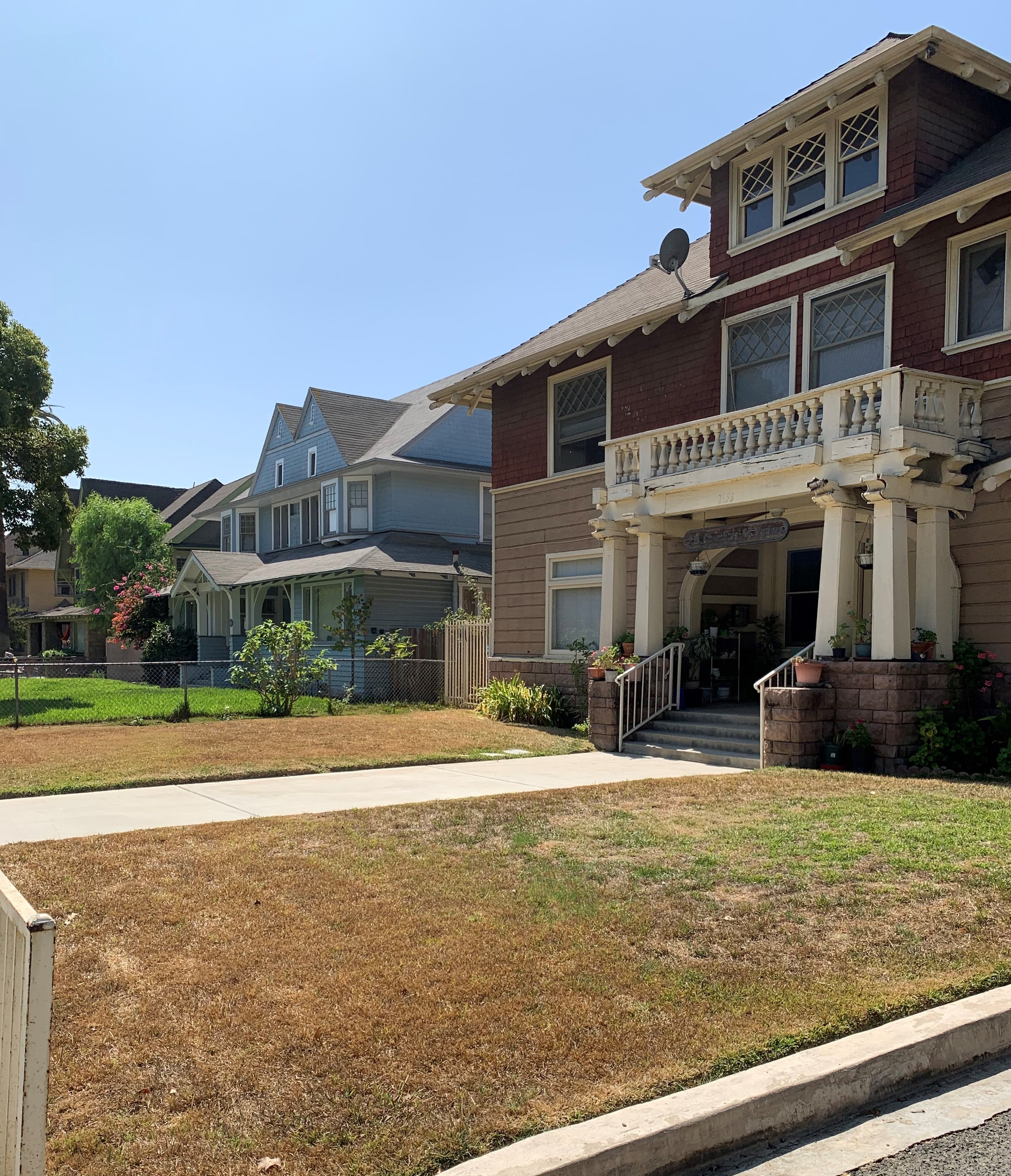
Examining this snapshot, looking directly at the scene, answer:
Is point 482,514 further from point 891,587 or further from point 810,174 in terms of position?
point 891,587

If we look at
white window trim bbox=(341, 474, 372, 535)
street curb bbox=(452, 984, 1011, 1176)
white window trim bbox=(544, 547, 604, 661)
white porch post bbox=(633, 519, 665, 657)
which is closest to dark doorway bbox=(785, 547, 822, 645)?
white porch post bbox=(633, 519, 665, 657)

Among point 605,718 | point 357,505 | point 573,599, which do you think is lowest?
point 605,718

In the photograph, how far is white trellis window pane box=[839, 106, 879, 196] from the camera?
547 inches

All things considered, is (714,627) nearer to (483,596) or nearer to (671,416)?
(671,416)

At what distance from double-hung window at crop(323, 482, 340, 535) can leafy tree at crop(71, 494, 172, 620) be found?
1126 cm

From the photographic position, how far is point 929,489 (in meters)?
11.6

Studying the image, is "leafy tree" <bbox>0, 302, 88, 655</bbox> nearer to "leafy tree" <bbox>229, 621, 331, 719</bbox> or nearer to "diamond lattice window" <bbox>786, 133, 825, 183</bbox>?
"leafy tree" <bbox>229, 621, 331, 719</bbox>

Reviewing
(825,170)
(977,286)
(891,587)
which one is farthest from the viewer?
(825,170)

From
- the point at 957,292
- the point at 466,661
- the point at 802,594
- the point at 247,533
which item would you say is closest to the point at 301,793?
the point at 802,594

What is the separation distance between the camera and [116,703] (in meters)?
21.5

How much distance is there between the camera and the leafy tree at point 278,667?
18.9m

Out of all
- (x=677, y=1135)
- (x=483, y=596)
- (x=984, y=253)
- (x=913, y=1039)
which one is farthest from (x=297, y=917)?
(x=483, y=596)

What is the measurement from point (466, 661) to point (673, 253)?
30.8ft

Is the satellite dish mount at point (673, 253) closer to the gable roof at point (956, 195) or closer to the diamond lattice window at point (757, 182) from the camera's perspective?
the diamond lattice window at point (757, 182)
